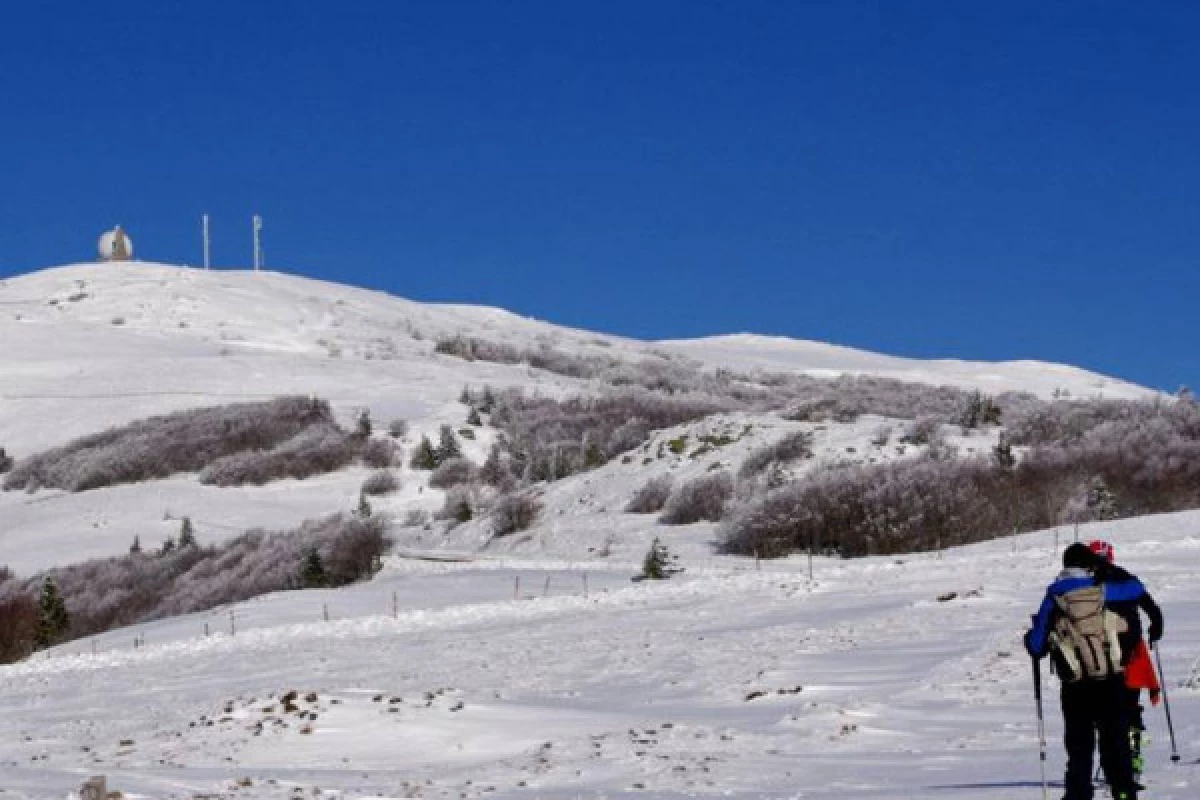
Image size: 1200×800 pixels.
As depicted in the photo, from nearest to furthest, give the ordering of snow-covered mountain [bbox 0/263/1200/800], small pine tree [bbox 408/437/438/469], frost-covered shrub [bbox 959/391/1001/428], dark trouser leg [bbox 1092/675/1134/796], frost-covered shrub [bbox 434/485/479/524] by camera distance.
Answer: dark trouser leg [bbox 1092/675/1134/796], snow-covered mountain [bbox 0/263/1200/800], frost-covered shrub [bbox 959/391/1001/428], frost-covered shrub [bbox 434/485/479/524], small pine tree [bbox 408/437/438/469]

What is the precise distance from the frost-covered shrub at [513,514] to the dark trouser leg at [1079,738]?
2988cm

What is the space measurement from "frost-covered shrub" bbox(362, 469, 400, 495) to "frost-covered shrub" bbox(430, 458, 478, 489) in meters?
1.05

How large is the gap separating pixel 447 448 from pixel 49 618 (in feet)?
57.5

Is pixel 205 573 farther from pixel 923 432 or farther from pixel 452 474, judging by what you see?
pixel 923 432

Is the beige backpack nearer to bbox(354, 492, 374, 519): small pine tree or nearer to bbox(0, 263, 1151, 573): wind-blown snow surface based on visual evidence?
bbox(0, 263, 1151, 573): wind-blown snow surface

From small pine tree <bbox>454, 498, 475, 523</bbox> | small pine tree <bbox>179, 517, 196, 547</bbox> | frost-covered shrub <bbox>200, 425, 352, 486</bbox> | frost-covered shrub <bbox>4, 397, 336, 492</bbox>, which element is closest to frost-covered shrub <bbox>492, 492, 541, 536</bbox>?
small pine tree <bbox>454, 498, 475, 523</bbox>

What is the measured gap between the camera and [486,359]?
79.4 metres

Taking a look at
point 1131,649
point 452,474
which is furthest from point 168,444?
point 1131,649

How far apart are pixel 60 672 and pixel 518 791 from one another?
15104 millimetres

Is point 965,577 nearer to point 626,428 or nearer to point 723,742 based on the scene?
point 723,742

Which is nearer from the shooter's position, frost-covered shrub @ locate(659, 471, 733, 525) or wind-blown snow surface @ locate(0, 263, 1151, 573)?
frost-covered shrub @ locate(659, 471, 733, 525)

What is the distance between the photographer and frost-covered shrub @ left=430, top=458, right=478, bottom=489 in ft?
154

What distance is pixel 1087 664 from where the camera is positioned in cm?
965

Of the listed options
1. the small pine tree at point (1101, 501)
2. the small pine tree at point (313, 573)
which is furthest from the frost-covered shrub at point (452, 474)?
the small pine tree at point (1101, 501)
